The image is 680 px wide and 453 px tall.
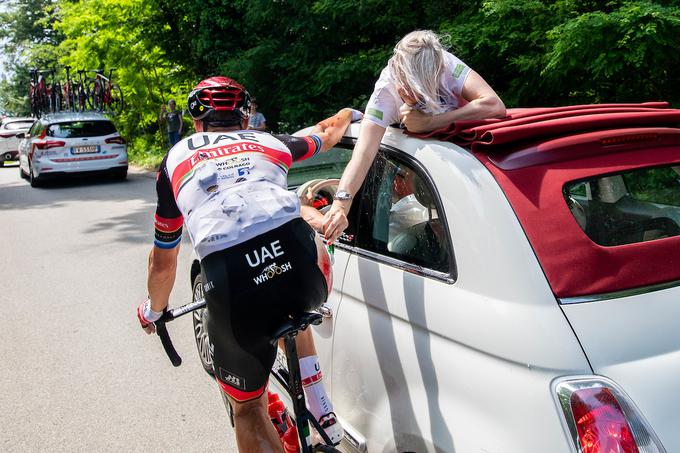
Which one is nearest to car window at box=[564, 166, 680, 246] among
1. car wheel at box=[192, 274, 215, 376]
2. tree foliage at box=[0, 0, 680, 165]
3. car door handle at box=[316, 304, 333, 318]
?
car door handle at box=[316, 304, 333, 318]

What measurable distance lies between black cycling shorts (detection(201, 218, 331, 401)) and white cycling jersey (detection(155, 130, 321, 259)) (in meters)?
0.06

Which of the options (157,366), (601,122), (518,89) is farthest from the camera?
(518,89)

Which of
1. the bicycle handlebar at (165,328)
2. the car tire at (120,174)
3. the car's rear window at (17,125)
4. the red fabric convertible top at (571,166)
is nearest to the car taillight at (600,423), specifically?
the red fabric convertible top at (571,166)

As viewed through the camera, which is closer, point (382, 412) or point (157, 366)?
point (382, 412)

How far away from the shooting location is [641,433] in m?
1.77

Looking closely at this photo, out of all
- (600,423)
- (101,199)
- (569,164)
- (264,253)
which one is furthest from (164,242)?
(101,199)

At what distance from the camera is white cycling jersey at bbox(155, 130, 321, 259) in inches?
94.7

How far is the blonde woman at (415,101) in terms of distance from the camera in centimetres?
267

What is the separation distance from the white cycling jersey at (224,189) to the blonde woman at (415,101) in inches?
10.1

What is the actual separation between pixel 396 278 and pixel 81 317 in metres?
4.45

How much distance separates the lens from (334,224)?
102 inches

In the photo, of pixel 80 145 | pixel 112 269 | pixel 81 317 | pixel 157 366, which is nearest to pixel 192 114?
pixel 157 366

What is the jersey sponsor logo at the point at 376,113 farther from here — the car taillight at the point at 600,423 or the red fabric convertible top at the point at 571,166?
the car taillight at the point at 600,423

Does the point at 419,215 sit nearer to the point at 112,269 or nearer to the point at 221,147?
the point at 221,147
